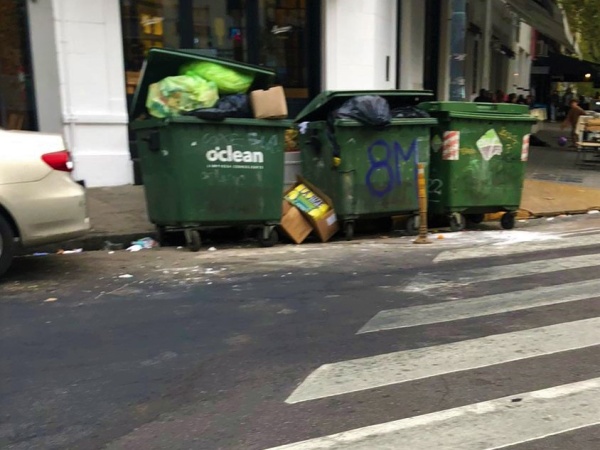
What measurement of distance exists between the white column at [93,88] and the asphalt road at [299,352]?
3978 mm

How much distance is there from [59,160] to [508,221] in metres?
6.13

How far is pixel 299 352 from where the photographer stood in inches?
169

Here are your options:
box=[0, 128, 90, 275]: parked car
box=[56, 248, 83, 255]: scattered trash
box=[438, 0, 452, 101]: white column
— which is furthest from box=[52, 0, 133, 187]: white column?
box=[438, 0, 452, 101]: white column

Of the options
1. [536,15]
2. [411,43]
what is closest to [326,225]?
→ [411,43]

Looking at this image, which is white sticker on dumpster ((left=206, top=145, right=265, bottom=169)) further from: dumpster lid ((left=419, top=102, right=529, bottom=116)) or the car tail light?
dumpster lid ((left=419, top=102, right=529, bottom=116))

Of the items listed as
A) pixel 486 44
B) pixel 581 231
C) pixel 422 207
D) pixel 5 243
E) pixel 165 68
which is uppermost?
pixel 486 44

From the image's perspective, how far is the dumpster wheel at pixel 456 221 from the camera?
886cm

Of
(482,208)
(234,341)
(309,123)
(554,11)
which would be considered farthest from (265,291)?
(554,11)

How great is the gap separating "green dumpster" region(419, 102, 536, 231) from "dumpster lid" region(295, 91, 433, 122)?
0.63 feet

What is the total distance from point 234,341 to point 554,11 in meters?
25.3

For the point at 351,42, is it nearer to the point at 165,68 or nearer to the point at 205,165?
the point at 165,68

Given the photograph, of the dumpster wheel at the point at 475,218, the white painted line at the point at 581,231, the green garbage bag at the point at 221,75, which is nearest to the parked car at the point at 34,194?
the green garbage bag at the point at 221,75

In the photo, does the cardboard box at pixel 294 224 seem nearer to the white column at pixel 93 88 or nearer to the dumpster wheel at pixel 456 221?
the dumpster wheel at pixel 456 221

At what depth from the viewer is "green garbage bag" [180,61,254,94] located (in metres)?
7.34
